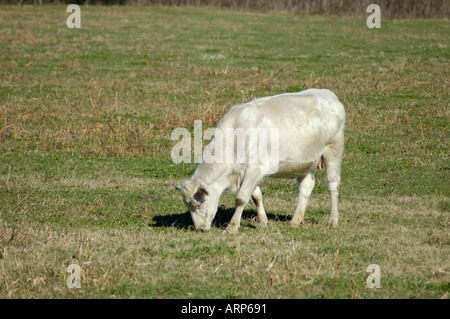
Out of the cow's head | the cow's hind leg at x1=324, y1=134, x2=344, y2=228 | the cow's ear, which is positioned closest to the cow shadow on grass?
the cow's head

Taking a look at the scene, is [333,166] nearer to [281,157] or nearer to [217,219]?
[281,157]

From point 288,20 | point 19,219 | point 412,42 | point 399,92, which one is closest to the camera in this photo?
point 19,219

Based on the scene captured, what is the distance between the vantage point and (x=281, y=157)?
29.6 ft

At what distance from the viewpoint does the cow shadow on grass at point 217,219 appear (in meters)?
9.51

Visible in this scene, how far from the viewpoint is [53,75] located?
23.5m

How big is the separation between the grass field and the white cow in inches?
16.6

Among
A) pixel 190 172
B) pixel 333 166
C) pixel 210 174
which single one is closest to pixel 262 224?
pixel 210 174

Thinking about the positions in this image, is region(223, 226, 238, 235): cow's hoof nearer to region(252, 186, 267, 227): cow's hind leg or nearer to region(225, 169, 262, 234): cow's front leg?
region(225, 169, 262, 234): cow's front leg

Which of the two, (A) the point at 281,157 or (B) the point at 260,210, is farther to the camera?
(B) the point at 260,210

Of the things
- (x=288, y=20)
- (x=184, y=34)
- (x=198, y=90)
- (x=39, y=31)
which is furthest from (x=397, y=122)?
(x=288, y=20)

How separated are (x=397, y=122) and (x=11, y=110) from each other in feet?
36.0

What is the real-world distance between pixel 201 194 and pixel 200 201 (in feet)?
0.44

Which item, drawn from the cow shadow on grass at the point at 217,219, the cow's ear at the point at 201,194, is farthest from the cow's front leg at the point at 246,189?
the cow shadow on grass at the point at 217,219

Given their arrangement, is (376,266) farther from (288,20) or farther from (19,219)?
(288,20)
